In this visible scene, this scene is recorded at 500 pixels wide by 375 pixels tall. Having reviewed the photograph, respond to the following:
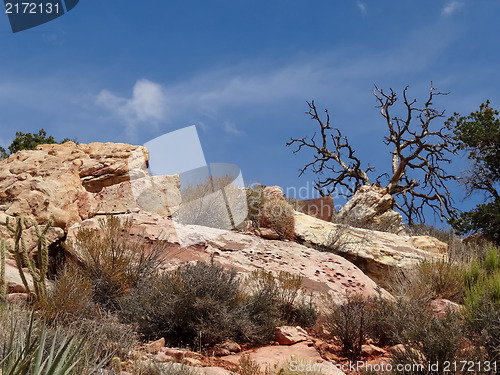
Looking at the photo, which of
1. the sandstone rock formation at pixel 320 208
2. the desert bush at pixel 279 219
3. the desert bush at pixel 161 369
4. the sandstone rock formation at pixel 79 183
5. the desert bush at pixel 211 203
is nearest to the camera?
the desert bush at pixel 161 369

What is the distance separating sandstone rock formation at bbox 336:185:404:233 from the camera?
16.3 meters

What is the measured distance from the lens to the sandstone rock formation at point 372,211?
16.3 m

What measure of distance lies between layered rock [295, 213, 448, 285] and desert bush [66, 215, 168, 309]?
4.72 meters

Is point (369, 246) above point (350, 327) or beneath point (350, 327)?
above

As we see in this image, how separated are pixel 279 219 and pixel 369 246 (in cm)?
215

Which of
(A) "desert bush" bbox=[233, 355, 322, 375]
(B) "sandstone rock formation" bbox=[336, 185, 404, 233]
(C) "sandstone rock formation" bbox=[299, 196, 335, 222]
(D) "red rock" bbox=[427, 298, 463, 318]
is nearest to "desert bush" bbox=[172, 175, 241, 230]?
(C) "sandstone rock formation" bbox=[299, 196, 335, 222]

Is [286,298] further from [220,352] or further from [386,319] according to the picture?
[220,352]

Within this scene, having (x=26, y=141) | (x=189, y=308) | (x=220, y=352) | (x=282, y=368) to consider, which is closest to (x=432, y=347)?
(x=282, y=368)

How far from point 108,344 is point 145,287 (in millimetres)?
1770

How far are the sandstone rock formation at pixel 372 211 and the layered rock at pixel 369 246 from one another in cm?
316

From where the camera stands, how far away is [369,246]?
474 inches

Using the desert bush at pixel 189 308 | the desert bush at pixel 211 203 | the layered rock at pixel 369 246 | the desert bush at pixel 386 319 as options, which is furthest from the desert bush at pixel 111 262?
the layered rock at pixel 369 246

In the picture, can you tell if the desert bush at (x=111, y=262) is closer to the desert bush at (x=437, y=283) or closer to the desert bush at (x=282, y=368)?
the desert bush at (x=282, y=368)

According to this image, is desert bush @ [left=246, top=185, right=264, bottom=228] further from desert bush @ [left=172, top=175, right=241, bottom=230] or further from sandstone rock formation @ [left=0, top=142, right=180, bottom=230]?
sandstone rock formation @ [left=0, top=142, right=180, bottom=230]
